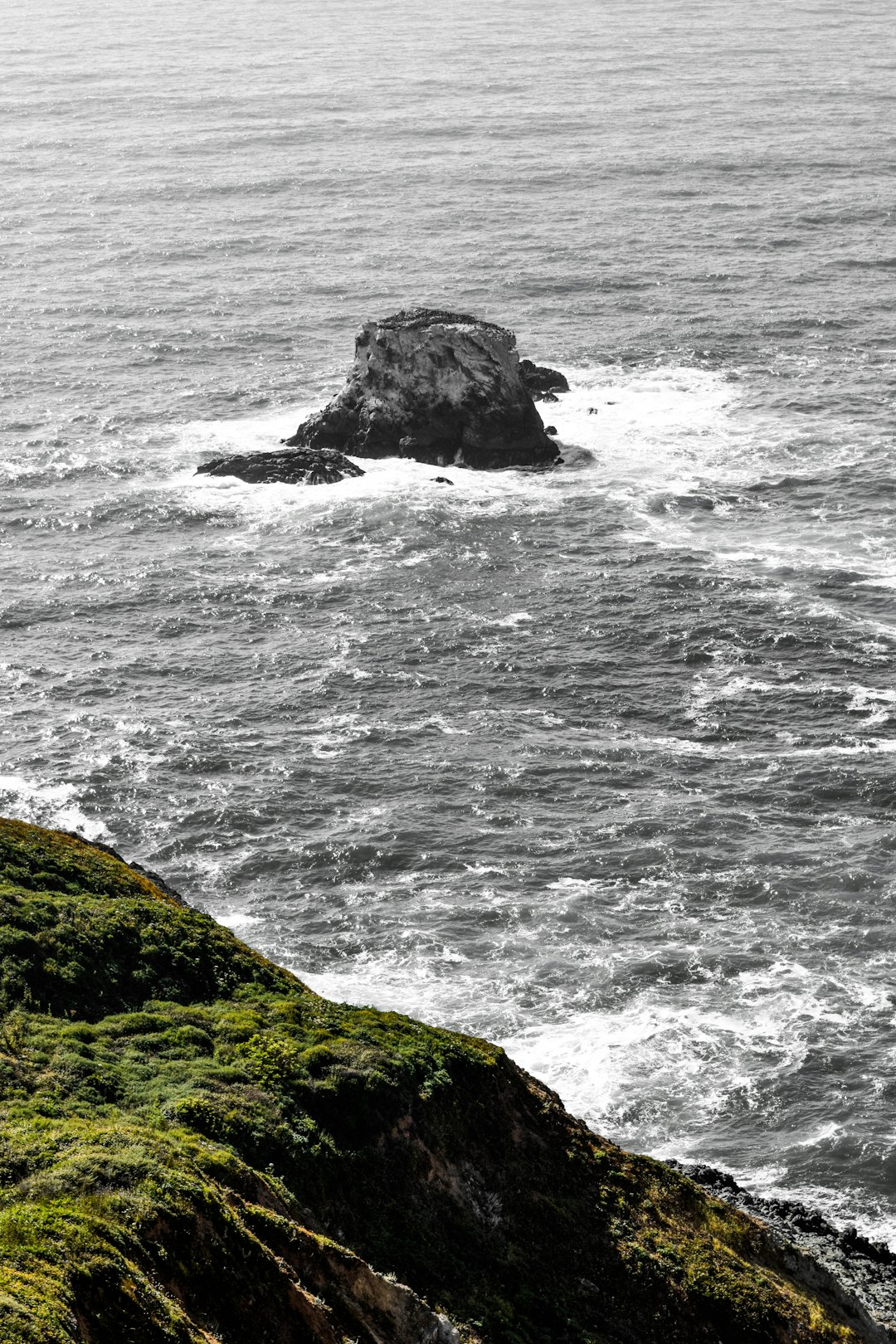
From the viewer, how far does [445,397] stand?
4624 inches

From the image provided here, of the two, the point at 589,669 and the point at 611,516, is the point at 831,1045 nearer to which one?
the point at 589,669

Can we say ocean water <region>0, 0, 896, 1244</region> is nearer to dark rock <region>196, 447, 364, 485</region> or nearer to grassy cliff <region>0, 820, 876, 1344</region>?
dark rock <region>196, 447, 364, 485</region>

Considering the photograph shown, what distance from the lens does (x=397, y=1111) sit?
40.4m

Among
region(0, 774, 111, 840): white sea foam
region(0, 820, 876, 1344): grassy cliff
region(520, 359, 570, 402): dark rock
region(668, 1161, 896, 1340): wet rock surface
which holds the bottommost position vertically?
region(668, 1161, 896, 1340): wet rock surface

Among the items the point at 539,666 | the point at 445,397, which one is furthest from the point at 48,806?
the point at 445,397

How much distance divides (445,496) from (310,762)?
35351mm

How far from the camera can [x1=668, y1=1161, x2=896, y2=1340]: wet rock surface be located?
4644 cm

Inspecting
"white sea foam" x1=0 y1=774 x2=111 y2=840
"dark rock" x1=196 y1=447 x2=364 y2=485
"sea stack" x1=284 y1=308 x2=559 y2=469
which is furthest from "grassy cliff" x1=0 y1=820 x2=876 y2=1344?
"sea stack" x1=284 y1=308 x2=559 y2=469

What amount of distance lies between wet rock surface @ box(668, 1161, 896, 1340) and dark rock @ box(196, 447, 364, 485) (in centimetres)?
7166

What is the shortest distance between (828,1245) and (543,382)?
293 ft

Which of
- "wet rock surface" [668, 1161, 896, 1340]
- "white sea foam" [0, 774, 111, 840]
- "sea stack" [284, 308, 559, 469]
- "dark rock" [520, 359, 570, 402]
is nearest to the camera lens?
"wet rock surface" [668, 1161, 896, 1340]

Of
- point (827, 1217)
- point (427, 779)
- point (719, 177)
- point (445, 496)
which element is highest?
point (719, 177)

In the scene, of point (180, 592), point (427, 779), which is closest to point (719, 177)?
point (180, 592)

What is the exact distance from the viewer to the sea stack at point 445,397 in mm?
116562
